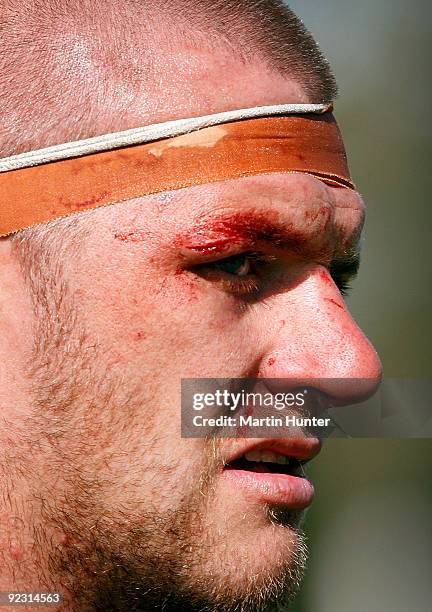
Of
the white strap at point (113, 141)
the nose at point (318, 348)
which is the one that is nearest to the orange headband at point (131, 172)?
the white strap at point (113, 141)

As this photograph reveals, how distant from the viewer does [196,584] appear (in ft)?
8.86

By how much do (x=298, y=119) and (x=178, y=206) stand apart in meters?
0.48

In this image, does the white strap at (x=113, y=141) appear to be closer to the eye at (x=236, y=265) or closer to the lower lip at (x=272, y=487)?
the eye at (x=236, y=265)

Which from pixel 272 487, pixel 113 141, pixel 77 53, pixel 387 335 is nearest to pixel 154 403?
pixel 272 487

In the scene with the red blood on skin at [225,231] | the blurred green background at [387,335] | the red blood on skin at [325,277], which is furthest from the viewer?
the blurred green background at [387,335]

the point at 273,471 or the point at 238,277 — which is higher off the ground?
the point at 238,277

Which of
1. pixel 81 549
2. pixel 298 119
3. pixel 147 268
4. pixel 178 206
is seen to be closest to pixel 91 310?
pixel 147 268

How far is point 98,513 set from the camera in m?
2.69

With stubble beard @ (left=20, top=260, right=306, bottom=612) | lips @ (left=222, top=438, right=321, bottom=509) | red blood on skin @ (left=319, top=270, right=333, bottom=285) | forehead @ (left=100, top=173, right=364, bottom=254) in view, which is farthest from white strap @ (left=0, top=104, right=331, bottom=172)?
lips @ (left=222, top=438, right=321, bottom=509)

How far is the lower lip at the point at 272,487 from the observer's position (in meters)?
2.73

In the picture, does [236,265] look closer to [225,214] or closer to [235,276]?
[235,276]

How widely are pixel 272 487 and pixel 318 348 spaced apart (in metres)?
0.39

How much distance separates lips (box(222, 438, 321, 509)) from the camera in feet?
8.99

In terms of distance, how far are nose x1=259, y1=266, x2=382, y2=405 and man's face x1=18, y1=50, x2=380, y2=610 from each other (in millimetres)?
12
